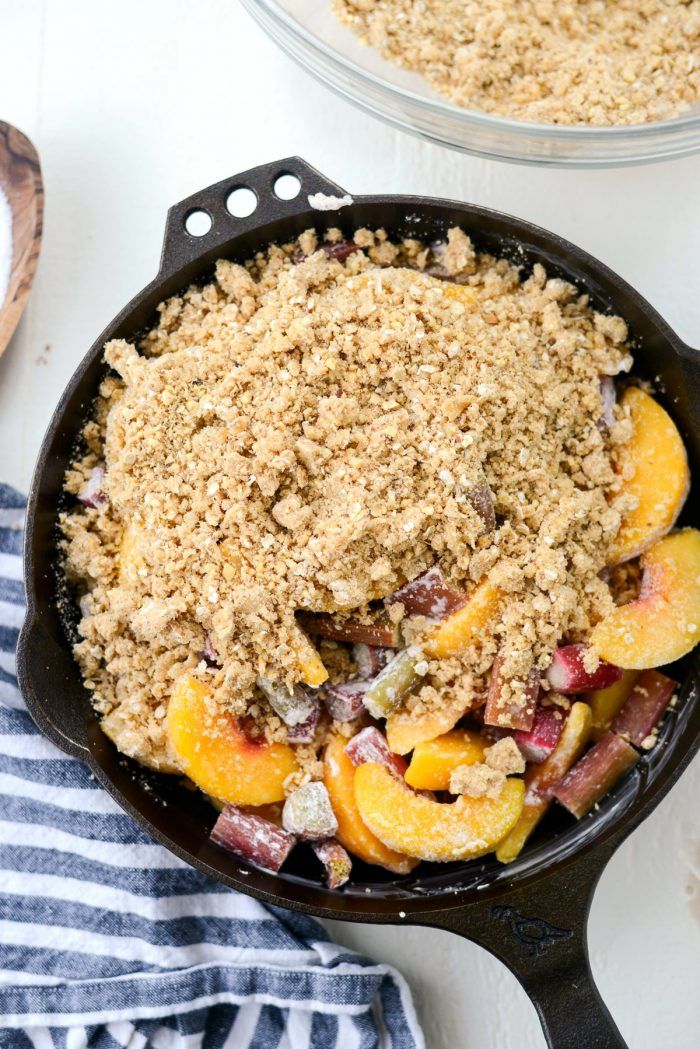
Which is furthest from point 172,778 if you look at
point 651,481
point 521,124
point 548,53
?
point 548,53

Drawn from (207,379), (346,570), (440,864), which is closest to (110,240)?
(207,379)

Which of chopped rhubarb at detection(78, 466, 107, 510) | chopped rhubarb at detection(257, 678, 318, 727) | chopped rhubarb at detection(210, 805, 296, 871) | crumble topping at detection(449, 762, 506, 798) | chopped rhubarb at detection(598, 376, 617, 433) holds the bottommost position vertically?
chopped rhubarb at detection(210, 805, 296, 871)

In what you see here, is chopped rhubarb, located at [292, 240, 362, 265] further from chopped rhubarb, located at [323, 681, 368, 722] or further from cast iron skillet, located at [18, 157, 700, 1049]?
chopped rhubarb, located at [323, 681, 368, 722]

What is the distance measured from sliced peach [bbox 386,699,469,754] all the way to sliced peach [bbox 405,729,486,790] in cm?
1

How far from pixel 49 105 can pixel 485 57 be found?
0.74 meters

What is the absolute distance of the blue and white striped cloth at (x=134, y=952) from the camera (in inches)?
55.3

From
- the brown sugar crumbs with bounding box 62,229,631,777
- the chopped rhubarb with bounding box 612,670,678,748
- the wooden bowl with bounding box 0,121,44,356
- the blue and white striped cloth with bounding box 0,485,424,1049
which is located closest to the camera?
the brown sugar crumbs with bounding box 62,229,631,777

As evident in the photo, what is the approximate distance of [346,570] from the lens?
3.84 ft

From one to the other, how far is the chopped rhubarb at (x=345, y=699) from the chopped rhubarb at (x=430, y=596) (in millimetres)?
122

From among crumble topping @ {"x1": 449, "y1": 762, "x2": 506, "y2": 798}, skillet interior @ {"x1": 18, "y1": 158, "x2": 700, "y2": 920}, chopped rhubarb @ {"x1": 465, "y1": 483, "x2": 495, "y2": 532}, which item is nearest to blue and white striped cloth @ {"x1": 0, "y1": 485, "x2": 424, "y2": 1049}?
skillet interior @ {"x1": 18, "y1": 158, "x2": 700, "y2": 920}

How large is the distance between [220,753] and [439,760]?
27 cm

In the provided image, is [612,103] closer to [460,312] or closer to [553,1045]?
[460,312]

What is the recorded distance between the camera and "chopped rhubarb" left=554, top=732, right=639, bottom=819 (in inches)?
49.2

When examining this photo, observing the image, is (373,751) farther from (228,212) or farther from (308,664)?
(228,212)
